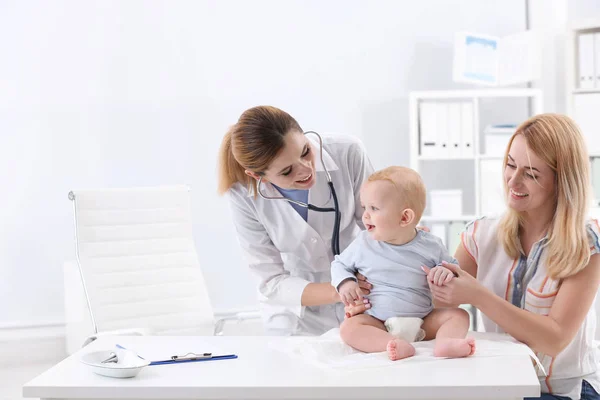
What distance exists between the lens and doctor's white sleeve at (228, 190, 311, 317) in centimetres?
Result: 207

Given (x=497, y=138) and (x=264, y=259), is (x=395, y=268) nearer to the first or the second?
(x=264, y=259)

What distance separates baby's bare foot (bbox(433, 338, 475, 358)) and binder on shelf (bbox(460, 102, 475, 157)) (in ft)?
7.94

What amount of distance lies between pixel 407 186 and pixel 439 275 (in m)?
0.21

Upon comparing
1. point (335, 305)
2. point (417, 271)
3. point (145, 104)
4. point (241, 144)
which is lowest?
point (335, 305)

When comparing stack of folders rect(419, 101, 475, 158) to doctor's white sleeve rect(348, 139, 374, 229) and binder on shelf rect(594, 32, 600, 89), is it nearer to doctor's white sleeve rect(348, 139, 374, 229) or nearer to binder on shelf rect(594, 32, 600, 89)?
binder on shelf rect(594, 32, 600, 89)

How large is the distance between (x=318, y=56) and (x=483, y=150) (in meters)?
1.06

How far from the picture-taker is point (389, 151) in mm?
4082

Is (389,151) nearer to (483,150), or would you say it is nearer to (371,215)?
(483,150)

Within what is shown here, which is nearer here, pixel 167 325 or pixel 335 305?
pixel 335 305

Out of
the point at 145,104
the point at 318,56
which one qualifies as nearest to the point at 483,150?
the point at 318,56

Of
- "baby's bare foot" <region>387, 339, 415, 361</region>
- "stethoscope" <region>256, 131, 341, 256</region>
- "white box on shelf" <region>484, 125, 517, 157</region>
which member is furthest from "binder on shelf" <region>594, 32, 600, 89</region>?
"baby's bare foot" <region>387, 339, 415, 361</region>

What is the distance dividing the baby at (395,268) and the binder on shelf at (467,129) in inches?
84.1

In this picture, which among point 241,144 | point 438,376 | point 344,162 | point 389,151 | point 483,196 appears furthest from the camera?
point 389,151

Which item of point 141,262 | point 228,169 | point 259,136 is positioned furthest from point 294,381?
point 141,262
